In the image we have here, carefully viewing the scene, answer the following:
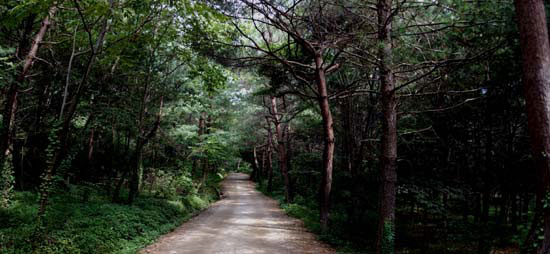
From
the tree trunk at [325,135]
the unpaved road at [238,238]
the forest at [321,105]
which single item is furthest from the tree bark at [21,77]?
the tree trunk at [325,135]

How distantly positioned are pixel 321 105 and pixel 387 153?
3.32m

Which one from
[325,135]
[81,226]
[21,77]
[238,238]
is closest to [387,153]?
[325,135]

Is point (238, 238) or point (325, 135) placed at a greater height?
point (325, 135)

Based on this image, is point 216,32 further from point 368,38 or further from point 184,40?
point 368,38

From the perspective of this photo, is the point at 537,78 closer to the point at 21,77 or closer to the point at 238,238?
the point at 238,238

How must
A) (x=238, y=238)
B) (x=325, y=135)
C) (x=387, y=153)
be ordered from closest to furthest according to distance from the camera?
1. (x=387, y=153)
2. (x=238, y=238)
3. (x=325, y=135)

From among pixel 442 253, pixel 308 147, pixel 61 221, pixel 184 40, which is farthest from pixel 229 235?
pixel 308 147

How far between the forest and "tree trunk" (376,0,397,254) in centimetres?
3

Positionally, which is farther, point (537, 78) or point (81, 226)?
point (81, 226)

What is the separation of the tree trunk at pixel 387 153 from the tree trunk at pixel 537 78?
2833 mm

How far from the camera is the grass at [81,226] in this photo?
6.24m

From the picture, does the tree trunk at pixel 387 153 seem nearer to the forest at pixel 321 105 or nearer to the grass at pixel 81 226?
the forest at pixel 321 105

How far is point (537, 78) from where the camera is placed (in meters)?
4.59

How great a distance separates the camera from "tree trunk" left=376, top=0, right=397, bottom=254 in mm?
7387
